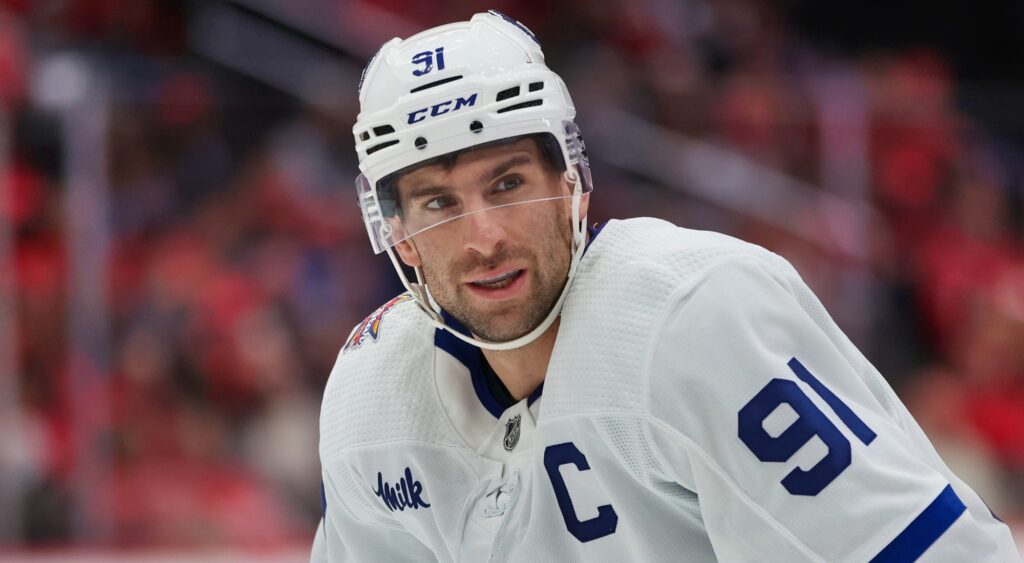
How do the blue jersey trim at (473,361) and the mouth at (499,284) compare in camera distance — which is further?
the blue jersey trim at (473,361)

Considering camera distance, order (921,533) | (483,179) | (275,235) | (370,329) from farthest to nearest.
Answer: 1. (275,235)
2. (370,329)
3. (483,179)
4. (921,533)

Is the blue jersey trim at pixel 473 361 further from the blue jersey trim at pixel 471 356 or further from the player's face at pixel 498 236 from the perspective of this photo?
the player's face at pixel 498 236

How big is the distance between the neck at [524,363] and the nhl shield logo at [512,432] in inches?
2.1

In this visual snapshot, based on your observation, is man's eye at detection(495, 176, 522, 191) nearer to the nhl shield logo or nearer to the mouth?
the mouth

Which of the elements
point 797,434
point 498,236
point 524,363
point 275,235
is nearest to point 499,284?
point 498,236

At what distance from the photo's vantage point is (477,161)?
207 cm

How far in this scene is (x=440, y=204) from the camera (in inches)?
83.1

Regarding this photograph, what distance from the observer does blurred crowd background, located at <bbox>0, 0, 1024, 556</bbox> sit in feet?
13.8

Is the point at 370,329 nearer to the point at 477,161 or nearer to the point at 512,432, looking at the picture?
the point at 512,432

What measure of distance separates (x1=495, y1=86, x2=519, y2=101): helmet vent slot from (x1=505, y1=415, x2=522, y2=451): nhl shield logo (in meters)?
0.54

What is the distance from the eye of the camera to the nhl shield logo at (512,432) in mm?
2195

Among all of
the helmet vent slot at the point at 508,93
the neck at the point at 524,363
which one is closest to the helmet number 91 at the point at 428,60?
the helmet vent slot at the point at 508,93

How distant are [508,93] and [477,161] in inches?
5.3

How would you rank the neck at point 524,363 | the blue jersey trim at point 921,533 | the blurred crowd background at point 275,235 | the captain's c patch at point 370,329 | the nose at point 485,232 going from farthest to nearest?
the blurred crowd background at point 275,235
the captain's c patch at point 370,329
the neck at point 524,363
the nose at point 485,232
the blue jersey trim at point 921,533
